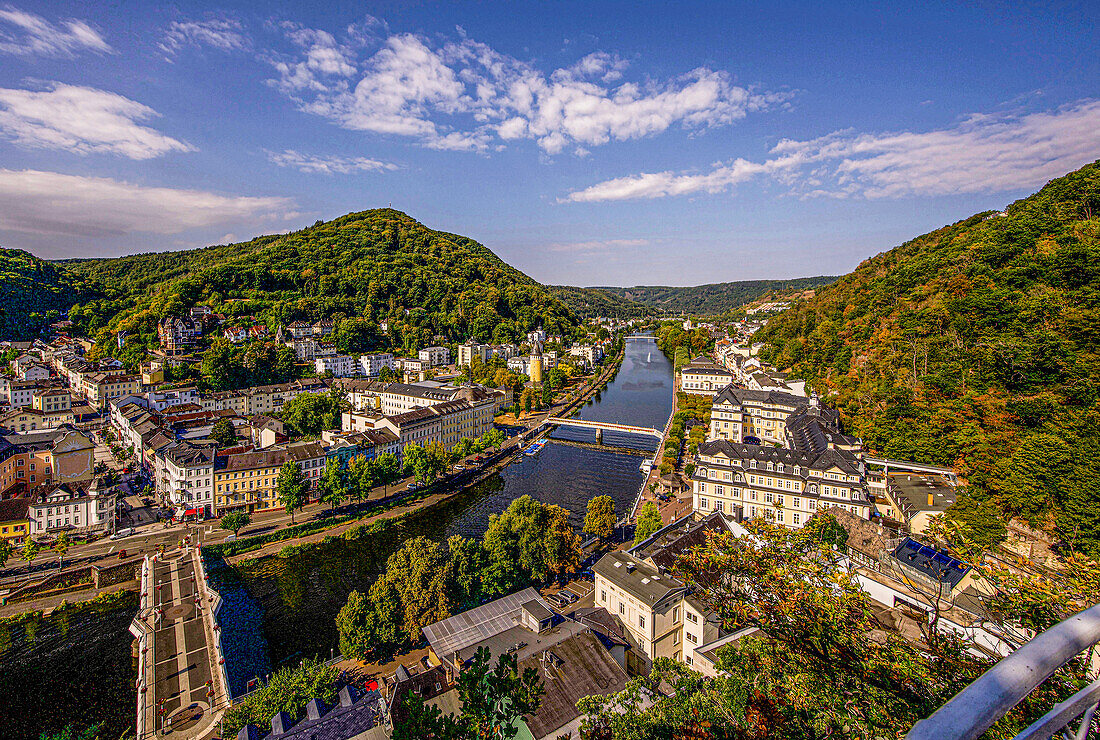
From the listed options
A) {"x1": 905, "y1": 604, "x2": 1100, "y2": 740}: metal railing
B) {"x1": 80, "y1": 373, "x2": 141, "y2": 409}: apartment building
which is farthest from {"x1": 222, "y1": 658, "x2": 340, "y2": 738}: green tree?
{"x1": 80, "y1": 373, "x2": 141, "y2": 409}: apartment building

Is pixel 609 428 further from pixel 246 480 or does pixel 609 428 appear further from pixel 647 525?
pixel 246 480

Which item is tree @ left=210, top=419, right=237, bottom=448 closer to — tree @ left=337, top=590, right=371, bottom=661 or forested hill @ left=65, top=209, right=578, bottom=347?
tree @ left=337, top=590, right=371, bottom=661

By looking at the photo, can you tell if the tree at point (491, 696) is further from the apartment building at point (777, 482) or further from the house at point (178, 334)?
the house at point (178, 334)

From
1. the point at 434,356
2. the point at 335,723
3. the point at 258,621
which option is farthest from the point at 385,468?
the point at 434,356

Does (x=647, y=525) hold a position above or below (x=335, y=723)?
above

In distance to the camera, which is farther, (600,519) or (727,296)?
(727,296)

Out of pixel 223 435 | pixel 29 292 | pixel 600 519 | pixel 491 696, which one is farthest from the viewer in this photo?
pixel 29 292

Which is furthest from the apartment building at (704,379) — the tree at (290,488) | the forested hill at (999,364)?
the tree at (290,488)
